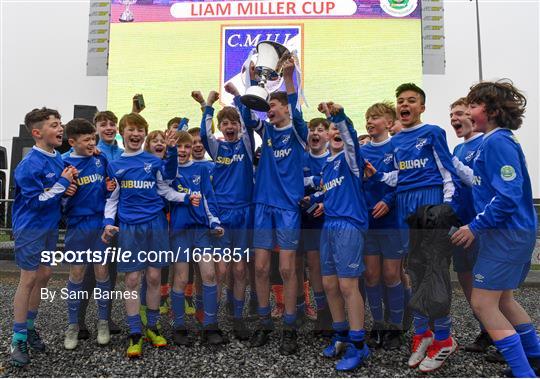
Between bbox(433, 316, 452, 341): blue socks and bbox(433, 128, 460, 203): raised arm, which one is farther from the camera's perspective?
bbox(433, 128, 460, 203): raised arm

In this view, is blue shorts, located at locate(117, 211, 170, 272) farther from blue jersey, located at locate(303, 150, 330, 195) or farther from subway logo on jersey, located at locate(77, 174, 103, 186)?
blue jersey, located at locate(303, 150, 330, 195)

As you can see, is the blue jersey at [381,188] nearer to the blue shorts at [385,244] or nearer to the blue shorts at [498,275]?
the blue shorts at [385,244]

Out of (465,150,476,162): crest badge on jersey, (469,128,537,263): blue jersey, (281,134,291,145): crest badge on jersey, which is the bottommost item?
(469,128,537,263): blue jersey

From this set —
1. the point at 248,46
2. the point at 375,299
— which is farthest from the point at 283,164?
the point at 248,46

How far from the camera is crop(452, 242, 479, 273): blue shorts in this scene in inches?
119

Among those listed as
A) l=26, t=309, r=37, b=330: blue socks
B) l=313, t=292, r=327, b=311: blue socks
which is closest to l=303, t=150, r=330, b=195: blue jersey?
l=313, t=292, r=327, b=311: blue socks

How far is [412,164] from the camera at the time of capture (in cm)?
297

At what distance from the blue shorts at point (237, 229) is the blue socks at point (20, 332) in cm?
149

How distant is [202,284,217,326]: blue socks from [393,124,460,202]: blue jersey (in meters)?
1.65

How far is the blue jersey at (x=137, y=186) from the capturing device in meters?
3.13

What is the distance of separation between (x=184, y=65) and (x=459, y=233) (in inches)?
530

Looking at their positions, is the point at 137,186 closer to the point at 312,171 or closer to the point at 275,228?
the point at 275,228

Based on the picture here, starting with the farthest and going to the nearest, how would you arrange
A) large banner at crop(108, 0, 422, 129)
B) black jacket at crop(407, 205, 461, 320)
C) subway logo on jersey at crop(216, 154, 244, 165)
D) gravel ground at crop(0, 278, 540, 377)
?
large banner at crop(108, 0, 422, 129)
subway logo on jersey at crop(216, 154, 244, 165)
gravel ground at crop(0, 278, 540, 377)
black jacket at crop(407, 205, 461, 320)

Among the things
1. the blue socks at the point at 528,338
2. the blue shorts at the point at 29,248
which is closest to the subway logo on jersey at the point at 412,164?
the blue socks at the point at 528,338
